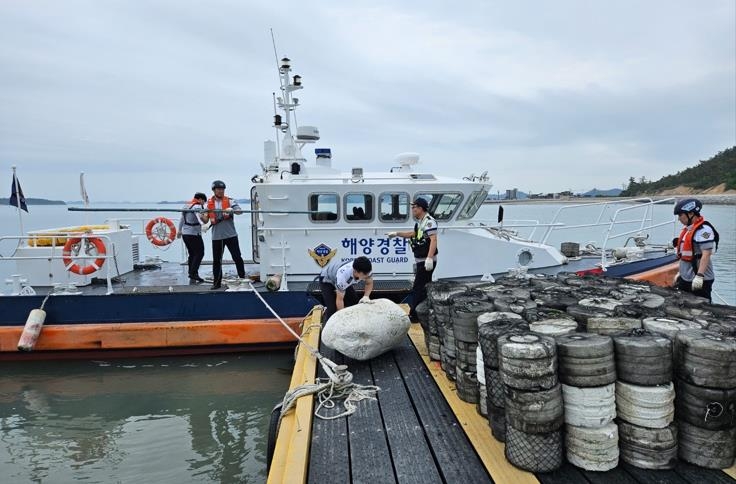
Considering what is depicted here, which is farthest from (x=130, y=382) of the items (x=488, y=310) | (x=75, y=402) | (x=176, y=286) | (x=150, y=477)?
(x=488, y=310)

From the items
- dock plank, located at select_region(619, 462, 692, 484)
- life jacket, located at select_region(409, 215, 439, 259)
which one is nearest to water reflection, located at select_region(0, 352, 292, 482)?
life jacket, located at select_region(409, 215, 439, 259)

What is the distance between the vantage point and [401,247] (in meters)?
7.32

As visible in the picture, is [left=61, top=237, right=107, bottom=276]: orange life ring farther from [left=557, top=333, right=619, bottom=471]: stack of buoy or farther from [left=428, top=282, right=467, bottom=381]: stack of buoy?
[left=557, top=333, right=619, bottom=471]: stack of buoy

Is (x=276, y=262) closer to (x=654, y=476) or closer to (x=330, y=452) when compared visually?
(x=330, y=452)

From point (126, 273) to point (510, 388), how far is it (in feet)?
25.7

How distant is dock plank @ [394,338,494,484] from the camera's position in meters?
2.54

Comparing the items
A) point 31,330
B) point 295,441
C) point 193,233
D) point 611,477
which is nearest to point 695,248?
point 611,477

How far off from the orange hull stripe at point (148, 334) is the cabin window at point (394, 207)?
93.1 inches

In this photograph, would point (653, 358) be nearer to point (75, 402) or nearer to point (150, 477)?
→ point (150, 477)

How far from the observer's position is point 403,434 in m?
2.94

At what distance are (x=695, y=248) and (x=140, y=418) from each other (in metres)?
6.38

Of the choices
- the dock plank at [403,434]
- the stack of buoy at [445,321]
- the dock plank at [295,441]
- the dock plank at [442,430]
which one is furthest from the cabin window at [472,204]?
the dock plank at [295,441]

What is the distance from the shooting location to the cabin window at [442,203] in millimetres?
7258

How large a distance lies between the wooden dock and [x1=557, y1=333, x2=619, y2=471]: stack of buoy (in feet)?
0.32
